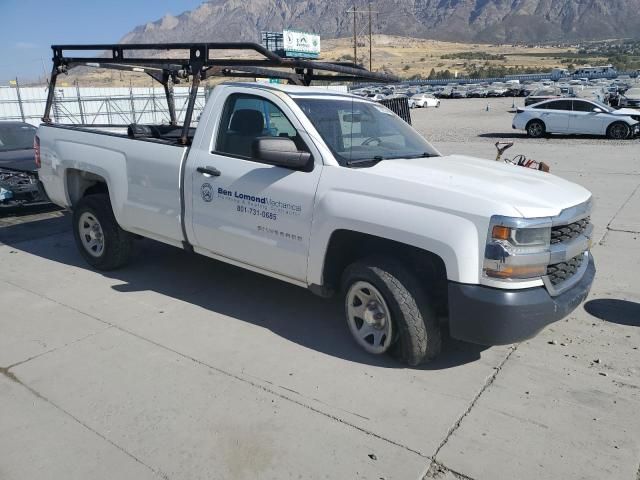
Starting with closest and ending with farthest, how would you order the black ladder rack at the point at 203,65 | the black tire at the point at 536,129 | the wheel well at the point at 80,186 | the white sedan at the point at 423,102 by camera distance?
1. the black ladder rack at the point at 203,65
2. the wheel well at the point at 80,186
3. the black tire at the point at 536,129
4. the white sedan at the point at 423,102

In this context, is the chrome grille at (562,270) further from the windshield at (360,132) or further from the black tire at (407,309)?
the windshield at (360,132)

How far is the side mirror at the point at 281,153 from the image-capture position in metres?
4.17

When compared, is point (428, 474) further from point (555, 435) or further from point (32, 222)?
point (32, 222)

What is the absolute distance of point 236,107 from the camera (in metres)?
4.95

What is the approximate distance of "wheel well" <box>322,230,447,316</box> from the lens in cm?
406

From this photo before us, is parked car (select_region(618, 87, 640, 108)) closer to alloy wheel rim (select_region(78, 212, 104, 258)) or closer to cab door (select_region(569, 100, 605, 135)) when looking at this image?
cab door (select_region(569, 100, 605, 135))

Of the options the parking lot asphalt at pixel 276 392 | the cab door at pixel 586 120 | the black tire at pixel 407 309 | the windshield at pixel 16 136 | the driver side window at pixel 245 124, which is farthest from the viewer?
the cab door at pixel 586 120

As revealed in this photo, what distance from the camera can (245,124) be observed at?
4910 mm

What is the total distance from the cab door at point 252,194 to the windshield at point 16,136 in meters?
6.46

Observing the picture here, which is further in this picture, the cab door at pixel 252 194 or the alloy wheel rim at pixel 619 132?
the alloy wheel rim at pixel 619 132

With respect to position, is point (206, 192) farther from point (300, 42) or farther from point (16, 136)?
point (300, 42)

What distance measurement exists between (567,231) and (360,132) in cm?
176

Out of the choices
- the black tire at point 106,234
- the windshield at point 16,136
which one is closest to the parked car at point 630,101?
the windshield at point 16,136

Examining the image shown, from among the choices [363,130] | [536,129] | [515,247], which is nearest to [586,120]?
[536,129]
